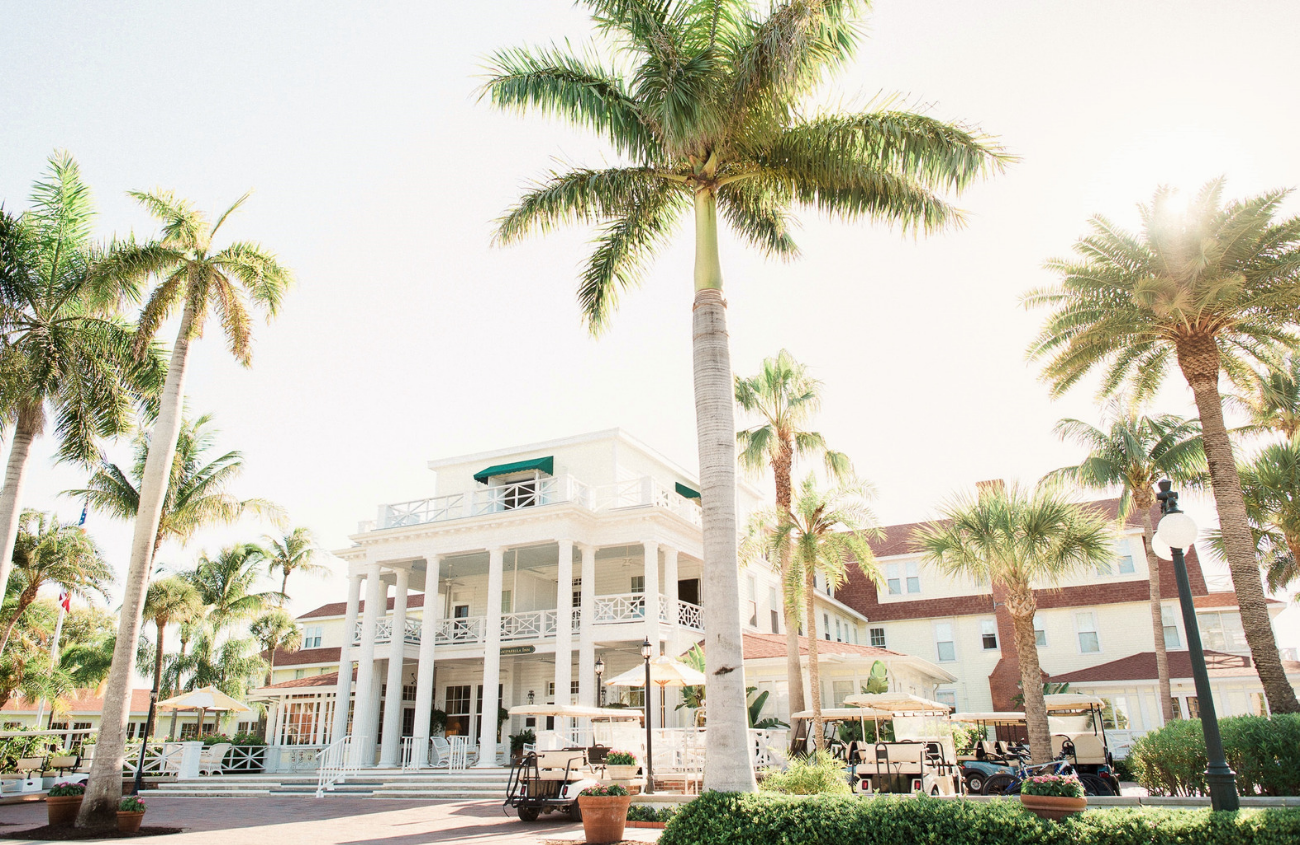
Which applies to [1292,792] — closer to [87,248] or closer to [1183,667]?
[1183,667]

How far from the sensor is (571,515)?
2380cm

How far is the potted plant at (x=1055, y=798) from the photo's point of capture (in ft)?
27.3

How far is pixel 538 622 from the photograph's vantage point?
25781 mm

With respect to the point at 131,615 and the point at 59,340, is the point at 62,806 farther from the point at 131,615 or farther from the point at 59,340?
the point at 59,340

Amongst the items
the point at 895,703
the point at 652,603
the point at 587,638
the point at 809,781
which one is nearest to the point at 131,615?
the point at 587,638

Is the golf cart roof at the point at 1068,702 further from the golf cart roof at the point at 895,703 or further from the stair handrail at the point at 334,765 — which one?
the stair handrail at the point at 334,765

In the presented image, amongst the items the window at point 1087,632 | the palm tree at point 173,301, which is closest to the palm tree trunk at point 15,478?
the palm tree at point 173,301

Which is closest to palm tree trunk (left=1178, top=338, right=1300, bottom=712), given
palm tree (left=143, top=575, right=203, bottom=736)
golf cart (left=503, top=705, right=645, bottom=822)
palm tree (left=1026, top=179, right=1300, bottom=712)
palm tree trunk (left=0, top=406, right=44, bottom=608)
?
palm tree (left=1026, top=179, right=1300, bottom=712)

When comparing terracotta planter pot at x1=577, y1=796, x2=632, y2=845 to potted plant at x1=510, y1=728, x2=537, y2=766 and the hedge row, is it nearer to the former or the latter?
the hedge row

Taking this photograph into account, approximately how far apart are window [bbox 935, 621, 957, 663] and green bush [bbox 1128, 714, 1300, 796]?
24119mm

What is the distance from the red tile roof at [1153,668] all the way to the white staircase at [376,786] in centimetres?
2162

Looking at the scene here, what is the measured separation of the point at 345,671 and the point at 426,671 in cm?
360

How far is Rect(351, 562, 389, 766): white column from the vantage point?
2366cm

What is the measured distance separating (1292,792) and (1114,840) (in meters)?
6.27
